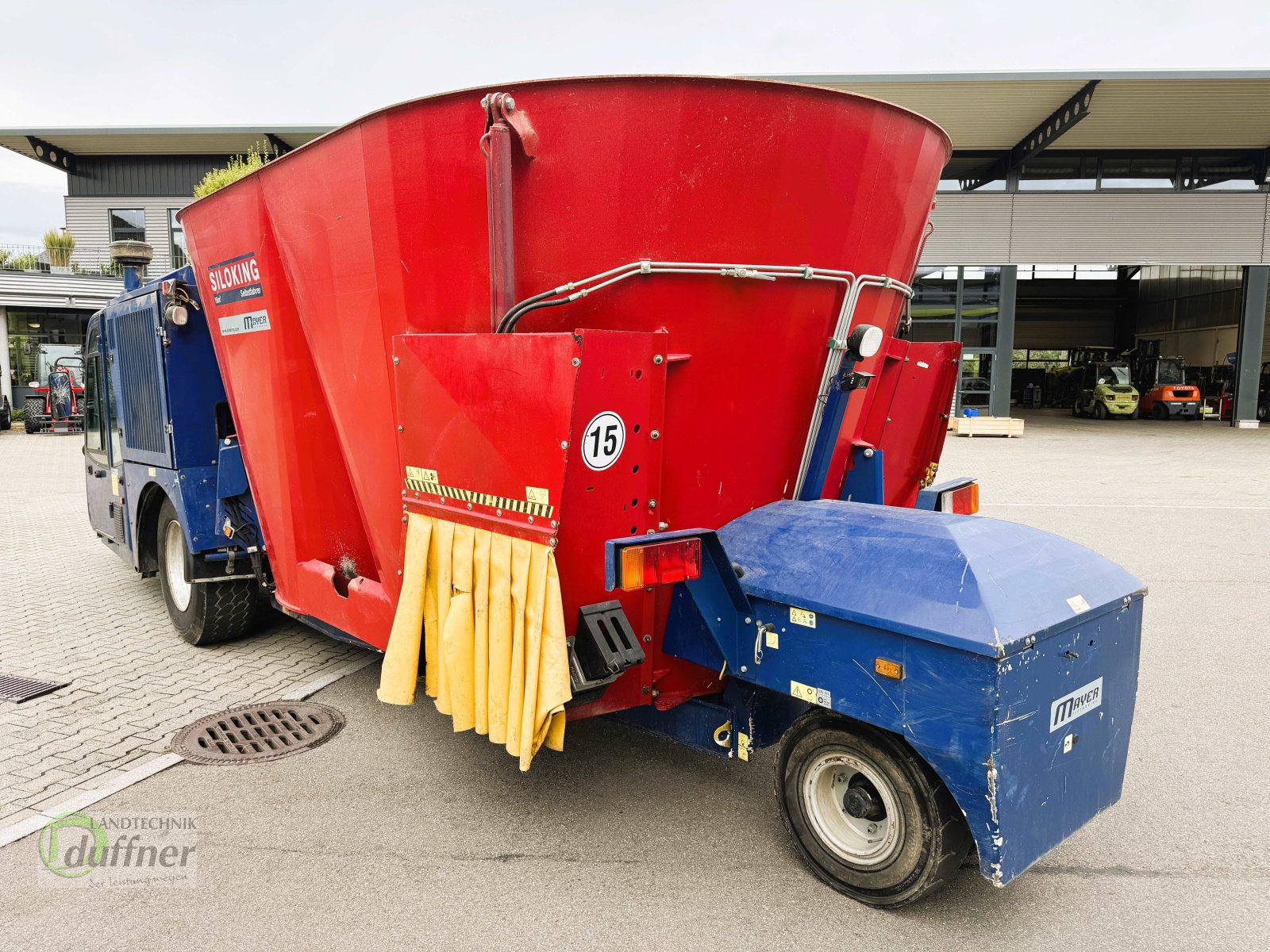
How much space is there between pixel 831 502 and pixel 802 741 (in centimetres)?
92

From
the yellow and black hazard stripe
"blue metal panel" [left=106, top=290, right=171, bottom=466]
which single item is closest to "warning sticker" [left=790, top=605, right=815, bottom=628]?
the yellow and black hazard stripe

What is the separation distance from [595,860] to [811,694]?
3.43 ft

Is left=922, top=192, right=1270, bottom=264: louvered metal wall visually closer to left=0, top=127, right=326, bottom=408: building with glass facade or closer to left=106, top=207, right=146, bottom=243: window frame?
left=0, top=127, right=326, bottom=408: building with glass facade

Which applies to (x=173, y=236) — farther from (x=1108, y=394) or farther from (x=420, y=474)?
(x=1108, y=394)

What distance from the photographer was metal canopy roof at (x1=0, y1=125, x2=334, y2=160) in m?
A: 25.0

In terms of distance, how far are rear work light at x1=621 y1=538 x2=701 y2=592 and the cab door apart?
5.31 meters

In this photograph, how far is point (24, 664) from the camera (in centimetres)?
542

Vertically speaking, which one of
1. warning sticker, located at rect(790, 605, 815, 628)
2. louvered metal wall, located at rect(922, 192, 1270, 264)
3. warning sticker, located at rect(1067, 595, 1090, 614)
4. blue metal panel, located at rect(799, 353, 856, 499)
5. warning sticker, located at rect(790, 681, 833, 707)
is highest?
louvered metal wall, located at rect(922, 192, 1270, 264)

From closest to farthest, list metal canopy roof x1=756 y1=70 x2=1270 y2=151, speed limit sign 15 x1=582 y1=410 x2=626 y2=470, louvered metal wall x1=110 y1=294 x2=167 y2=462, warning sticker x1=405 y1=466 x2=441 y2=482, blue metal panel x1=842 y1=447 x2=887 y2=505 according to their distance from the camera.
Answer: speed limit sign 15 x1=582 y1=410 x2=626 y2=470
warning sticker x1=405 y1=466 x2=441 y2=482
blue metal panel x1=842 y1=447 x2=887 y2=505
louvered metal wall x1=110 y1=294 x2=167 y2=462
metal canopy roof x1=756 y1=70 x2=1270 y2=151

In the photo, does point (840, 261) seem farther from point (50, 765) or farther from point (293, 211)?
point (50, 765)

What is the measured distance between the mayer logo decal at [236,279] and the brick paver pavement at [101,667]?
218 cm

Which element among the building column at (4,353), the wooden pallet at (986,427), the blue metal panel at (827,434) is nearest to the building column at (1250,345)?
the wooden pallet at (986,427)

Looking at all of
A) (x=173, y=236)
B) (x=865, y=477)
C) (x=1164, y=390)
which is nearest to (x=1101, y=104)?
(x=1164, y=390)

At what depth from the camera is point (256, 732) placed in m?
4.40
